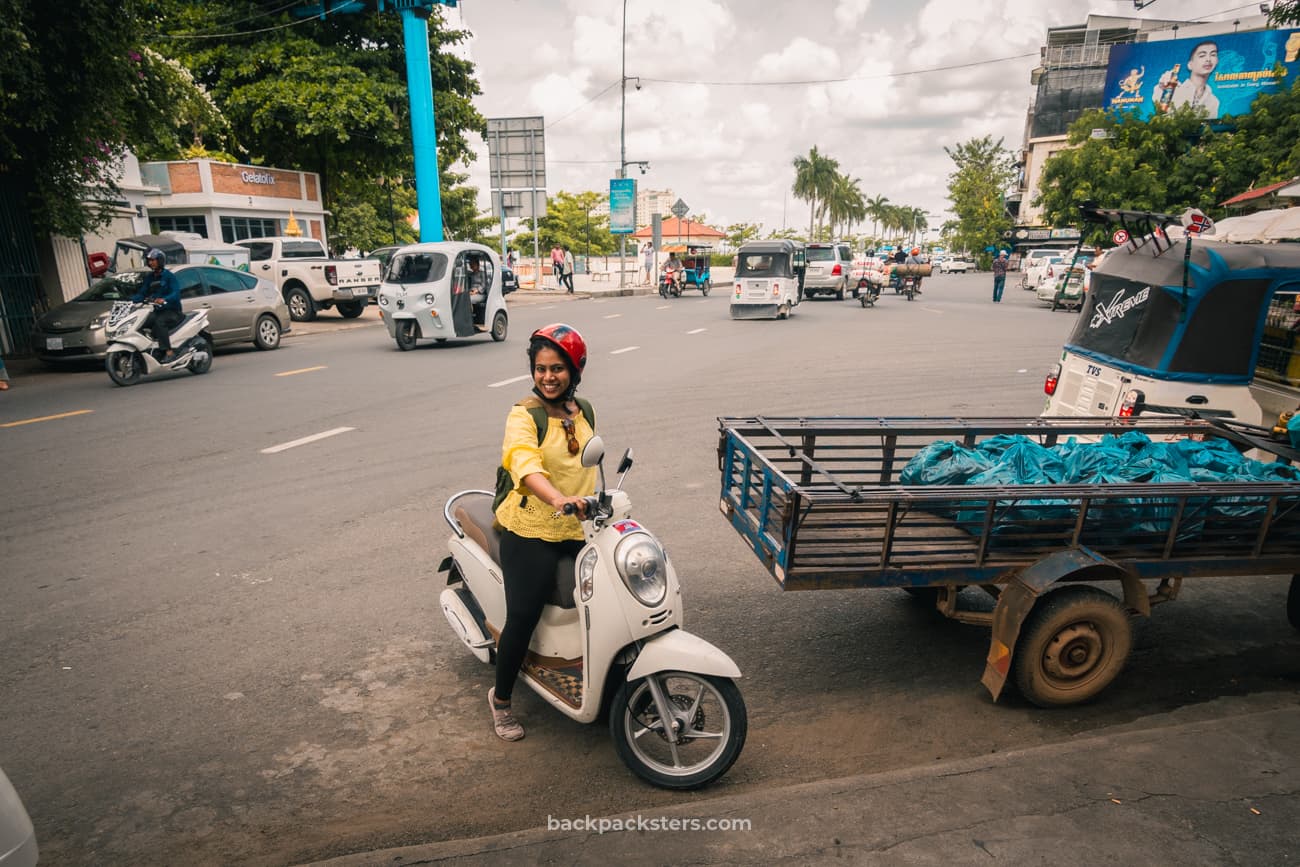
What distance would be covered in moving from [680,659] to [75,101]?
13804mm

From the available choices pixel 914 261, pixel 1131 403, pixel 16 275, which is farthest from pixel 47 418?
pixel 914 261

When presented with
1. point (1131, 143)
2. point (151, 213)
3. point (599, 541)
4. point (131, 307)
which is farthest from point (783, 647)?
point (1131, 143)

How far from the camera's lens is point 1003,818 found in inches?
98.5

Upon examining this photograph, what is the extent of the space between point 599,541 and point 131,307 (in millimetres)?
10979

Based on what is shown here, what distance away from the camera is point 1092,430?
4527mm

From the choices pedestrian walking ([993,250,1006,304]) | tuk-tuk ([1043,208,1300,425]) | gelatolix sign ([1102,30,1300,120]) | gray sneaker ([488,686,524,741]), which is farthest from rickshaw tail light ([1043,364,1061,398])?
gelatolix sign ([1102,30,1300,120])

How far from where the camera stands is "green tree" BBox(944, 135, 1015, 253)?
59969 mm

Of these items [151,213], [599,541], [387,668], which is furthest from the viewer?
[151,213]

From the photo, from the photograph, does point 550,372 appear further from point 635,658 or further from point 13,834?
point 13,834

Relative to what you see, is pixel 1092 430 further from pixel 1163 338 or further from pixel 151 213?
pixel 151 213

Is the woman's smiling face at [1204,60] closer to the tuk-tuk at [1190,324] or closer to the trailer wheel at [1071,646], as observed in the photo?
the tuk-tuk at [1190,324]

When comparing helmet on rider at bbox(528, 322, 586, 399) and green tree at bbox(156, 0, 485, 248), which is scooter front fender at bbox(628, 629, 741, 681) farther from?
green tree at bbox(156, 0, 485, 248)

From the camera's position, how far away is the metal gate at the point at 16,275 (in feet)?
46.6

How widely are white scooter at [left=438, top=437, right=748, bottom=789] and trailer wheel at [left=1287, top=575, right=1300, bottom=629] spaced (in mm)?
3278
